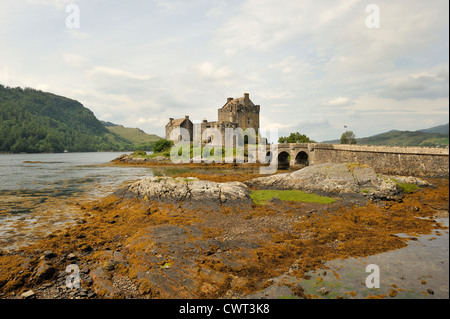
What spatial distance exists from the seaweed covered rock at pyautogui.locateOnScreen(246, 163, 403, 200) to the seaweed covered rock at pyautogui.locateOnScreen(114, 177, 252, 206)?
25.3 ft

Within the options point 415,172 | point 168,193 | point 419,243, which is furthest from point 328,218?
point 415,172

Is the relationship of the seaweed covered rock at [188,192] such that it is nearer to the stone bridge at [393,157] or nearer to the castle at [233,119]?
the stone bridge at [393,157]

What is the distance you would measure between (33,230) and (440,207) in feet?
95.2

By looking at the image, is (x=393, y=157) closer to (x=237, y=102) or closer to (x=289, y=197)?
(x=289, y=197)

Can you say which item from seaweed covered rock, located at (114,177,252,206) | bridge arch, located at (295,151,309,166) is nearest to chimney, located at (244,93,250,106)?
bridge arch, located at (295,151,309,166)

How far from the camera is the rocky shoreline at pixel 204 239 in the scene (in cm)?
817

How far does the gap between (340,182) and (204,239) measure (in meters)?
16.7

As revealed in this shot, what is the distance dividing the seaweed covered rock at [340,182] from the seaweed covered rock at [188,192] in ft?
25.3

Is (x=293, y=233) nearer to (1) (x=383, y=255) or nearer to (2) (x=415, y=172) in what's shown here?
(1) (x=383, y=255)

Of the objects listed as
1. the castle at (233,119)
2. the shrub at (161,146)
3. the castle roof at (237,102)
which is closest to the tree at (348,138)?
the castle at (233,119)

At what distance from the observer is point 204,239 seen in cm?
1195

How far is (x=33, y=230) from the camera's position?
14156mm

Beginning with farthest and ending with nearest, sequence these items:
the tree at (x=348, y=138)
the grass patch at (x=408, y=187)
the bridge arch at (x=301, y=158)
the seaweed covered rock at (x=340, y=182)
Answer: the tree at (x=348, y=138), the bridge arch at (x=301, y=158), the grass patch at (x=408, y=187), the seaweed covered rock at (x=340, y=182)

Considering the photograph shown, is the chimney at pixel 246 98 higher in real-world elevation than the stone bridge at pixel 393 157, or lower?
higher
